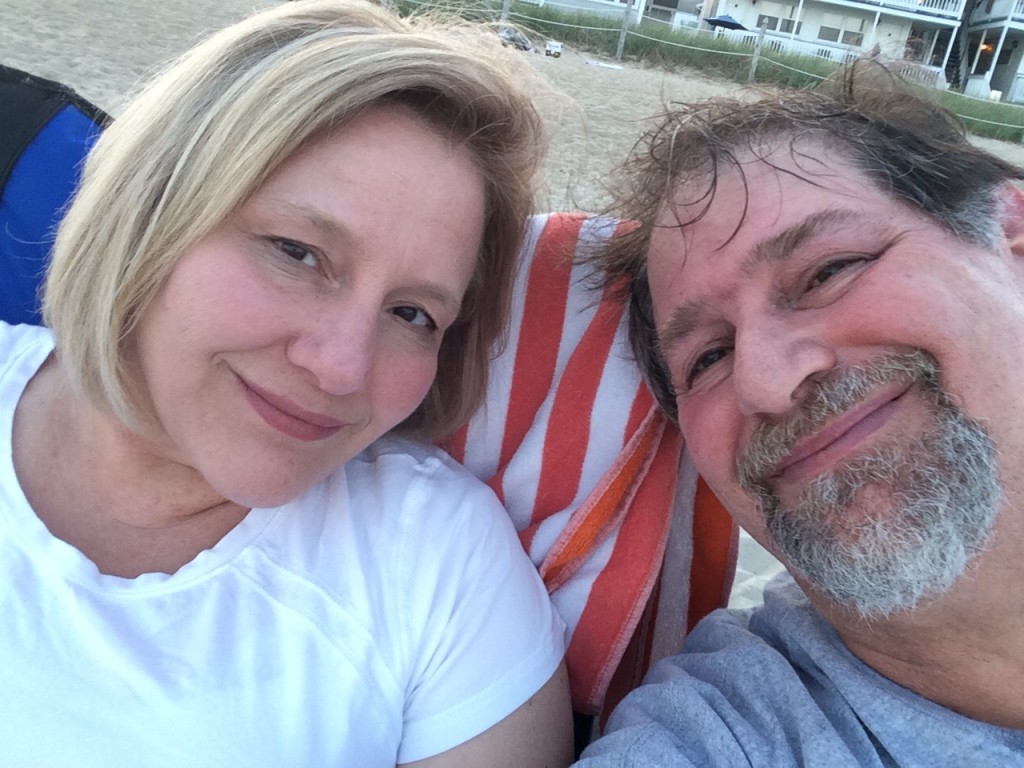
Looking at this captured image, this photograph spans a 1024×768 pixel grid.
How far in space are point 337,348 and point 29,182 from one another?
3.55 ft

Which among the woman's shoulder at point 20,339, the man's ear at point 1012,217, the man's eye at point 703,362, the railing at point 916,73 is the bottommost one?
the woman's shoulder at point 20,339

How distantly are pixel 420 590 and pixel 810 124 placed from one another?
1129mm

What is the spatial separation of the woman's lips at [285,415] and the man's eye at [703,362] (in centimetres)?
69

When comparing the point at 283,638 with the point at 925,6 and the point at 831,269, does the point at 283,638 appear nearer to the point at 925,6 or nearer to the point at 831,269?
the point at 831,269

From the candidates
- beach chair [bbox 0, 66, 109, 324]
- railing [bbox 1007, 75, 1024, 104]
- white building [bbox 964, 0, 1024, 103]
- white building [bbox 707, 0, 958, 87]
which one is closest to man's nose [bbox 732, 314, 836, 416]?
beach chair [bbox 0, 66, 109, 324]

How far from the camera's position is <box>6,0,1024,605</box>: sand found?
5748 mm

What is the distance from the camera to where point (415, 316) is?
4.54 feet

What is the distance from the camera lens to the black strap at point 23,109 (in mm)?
1781

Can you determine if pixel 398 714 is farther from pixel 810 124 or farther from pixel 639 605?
pixel 810 124

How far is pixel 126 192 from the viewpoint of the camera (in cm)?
128

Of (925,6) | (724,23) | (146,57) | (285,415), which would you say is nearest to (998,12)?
(925,6)

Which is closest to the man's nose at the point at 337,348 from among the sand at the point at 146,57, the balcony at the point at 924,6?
the sand at the point at 146,57

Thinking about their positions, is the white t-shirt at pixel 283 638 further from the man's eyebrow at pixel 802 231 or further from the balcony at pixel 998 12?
the balcony at pixel 998 12

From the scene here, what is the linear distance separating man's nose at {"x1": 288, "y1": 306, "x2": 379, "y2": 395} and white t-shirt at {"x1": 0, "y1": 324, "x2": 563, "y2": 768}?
0.33m
